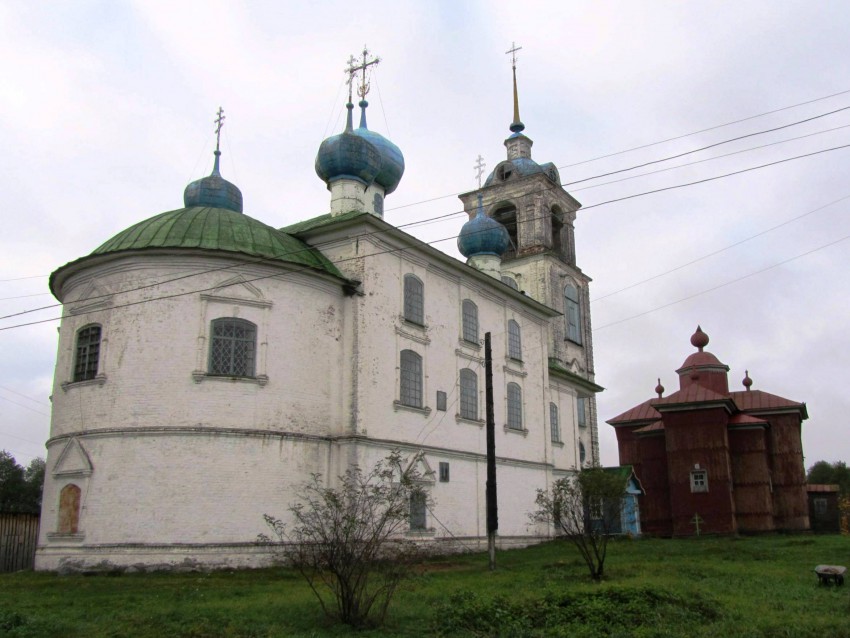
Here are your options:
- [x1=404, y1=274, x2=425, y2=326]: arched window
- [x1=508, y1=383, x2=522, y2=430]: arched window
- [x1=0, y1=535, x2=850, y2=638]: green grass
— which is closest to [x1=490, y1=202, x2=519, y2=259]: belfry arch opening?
[x1=508, y1=383, x2=522, y2=430]: arched window

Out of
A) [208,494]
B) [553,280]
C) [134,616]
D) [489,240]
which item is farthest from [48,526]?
[553,280]

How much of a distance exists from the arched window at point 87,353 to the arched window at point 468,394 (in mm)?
10512

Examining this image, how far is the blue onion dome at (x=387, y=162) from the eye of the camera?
87.4 ft

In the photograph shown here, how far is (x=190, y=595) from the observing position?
1386 cm

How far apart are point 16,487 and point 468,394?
35783 millimetres

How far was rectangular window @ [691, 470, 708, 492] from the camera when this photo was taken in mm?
31891

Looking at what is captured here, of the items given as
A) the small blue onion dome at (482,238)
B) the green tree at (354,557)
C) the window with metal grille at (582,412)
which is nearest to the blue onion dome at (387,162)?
the small blue onion dome at (482,238)

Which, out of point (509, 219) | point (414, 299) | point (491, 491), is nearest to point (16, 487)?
point (509, 219)

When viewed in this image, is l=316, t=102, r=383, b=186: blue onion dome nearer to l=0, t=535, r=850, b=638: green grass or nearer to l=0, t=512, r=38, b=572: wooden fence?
l=0, t=535, r=850, b=638: green grass

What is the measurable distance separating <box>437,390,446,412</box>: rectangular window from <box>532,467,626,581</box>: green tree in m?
5.52

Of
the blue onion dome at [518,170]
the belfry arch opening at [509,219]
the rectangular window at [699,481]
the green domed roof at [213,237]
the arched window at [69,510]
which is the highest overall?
the blue onion dome at [518,170]

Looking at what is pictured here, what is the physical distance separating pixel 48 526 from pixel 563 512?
11499mm

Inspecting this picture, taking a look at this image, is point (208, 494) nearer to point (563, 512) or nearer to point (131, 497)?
point (131, 497)

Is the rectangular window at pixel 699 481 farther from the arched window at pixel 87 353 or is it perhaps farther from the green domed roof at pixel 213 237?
the arched window at pixel 87 353
